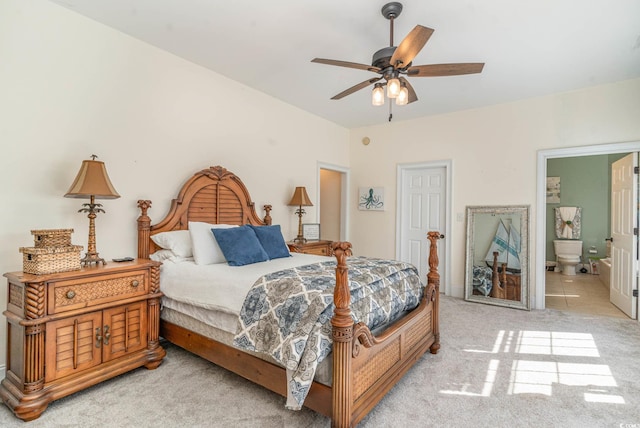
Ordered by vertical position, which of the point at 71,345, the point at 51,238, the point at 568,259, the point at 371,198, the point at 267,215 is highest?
the point at 371,198

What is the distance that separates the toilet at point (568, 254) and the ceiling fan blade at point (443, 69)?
5.67m

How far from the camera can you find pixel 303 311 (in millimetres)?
1840

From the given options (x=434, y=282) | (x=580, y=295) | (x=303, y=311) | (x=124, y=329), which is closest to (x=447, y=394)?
(x=434, y=282)

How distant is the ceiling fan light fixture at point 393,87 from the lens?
7.43 feet

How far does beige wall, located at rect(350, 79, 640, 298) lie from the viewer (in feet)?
12.8

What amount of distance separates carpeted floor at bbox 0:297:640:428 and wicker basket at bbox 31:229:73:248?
1.01m

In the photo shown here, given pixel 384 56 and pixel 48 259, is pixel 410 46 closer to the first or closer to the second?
pixel 384 56

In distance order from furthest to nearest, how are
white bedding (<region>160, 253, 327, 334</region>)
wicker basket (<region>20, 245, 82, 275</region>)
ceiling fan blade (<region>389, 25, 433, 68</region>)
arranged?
white bedding (<region>160, 253, 327, 334</region>), wicker basket (<region>20, 245, 82, 275</region>), ceiling fan blade (<region>389, 25, 433, 68</region>)

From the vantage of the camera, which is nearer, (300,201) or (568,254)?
(300,201)

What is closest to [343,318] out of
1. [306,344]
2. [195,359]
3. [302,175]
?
[306,344]

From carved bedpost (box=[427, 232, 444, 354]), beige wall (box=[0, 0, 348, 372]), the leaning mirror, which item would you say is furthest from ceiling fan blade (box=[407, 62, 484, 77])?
the leaning mirror

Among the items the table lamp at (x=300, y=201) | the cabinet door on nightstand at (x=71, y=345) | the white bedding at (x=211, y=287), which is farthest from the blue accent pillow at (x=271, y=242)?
the cabinet door on nightstand at (x=71, y=345)

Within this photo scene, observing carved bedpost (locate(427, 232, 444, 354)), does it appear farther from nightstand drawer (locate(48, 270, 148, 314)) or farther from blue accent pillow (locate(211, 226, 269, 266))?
nightstand drawer (locate(48, 270, 148, 314))

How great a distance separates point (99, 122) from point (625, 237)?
Answer: 5.81m
